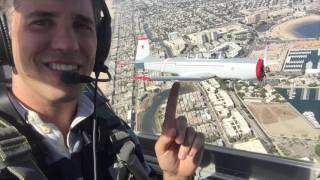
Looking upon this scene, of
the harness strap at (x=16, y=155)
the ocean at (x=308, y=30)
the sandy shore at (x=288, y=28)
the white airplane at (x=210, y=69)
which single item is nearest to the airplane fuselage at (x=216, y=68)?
the white airplane at (x=210, y=69)

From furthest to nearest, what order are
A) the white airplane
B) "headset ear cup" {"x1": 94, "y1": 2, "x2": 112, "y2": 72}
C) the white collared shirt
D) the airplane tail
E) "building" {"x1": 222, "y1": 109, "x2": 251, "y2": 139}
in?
the airplane tail, the white airplane, "building" {"x1": 222, "y1": 109, "x2": 251, "y2": 139}, "headset ear cup" {"x1": 94, "y1": 2, "x2": 112, "y2": 72}, the white collared shirt

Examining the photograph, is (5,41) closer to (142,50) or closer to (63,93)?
(63,93)

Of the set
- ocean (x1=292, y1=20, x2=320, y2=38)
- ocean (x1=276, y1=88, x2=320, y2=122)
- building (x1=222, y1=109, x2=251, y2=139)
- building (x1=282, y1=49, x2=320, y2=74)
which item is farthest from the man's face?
ocean (x1=292, y1=20, x2=320, y2=38)

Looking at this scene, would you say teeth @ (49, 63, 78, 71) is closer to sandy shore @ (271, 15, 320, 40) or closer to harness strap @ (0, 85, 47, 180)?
harness strap @ (0, 85, 47, 180)

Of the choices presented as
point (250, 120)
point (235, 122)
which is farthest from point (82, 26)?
point (250, 120)

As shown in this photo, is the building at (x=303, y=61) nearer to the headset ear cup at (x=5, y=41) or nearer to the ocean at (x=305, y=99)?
the ocean at (x=305, y=99)

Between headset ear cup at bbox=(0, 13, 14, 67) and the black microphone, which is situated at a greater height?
headset ear cup at bbox=(0, 13, 14, 67)

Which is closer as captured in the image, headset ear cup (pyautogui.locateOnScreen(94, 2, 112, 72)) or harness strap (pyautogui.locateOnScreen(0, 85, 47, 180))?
harness strap (pyautogui.locateOnScreen(0, 85, 47, 180))
